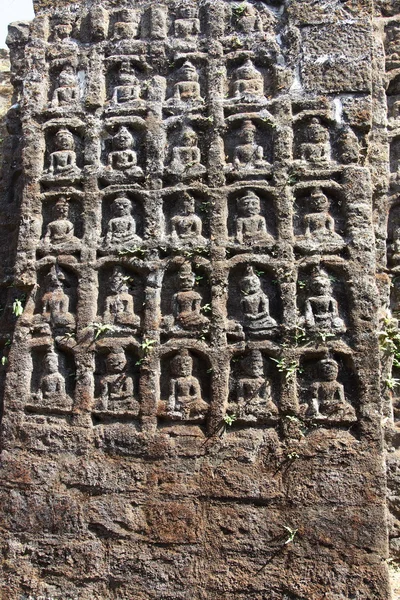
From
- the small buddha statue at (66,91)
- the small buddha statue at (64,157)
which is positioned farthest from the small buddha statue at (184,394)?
the small buddha statue at (66,91)

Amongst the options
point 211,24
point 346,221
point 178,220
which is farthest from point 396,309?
point 211,24

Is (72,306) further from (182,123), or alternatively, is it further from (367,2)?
(367,2)

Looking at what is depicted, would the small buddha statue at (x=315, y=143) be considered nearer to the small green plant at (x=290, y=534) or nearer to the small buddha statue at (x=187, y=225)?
the small buddha statue at (x=187, y=225)

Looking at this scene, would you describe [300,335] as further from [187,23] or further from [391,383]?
[187,23]

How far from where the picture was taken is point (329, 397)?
17.0 ft

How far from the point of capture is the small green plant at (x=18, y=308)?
5.71m

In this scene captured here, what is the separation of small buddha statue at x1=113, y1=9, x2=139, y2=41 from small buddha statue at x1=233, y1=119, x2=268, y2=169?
191cm

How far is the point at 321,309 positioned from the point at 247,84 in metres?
2.75

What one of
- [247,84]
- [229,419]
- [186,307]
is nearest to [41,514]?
[229,419]

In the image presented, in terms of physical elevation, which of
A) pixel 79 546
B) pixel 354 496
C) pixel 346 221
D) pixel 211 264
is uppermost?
pixel 346 221

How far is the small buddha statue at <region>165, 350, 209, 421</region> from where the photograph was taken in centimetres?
527

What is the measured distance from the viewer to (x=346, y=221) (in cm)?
563

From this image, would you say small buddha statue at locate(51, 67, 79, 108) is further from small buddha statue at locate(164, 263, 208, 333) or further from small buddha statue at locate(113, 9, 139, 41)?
small buddha statue at locate(164, 263, 208, 333)

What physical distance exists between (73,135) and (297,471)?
4473 mm
